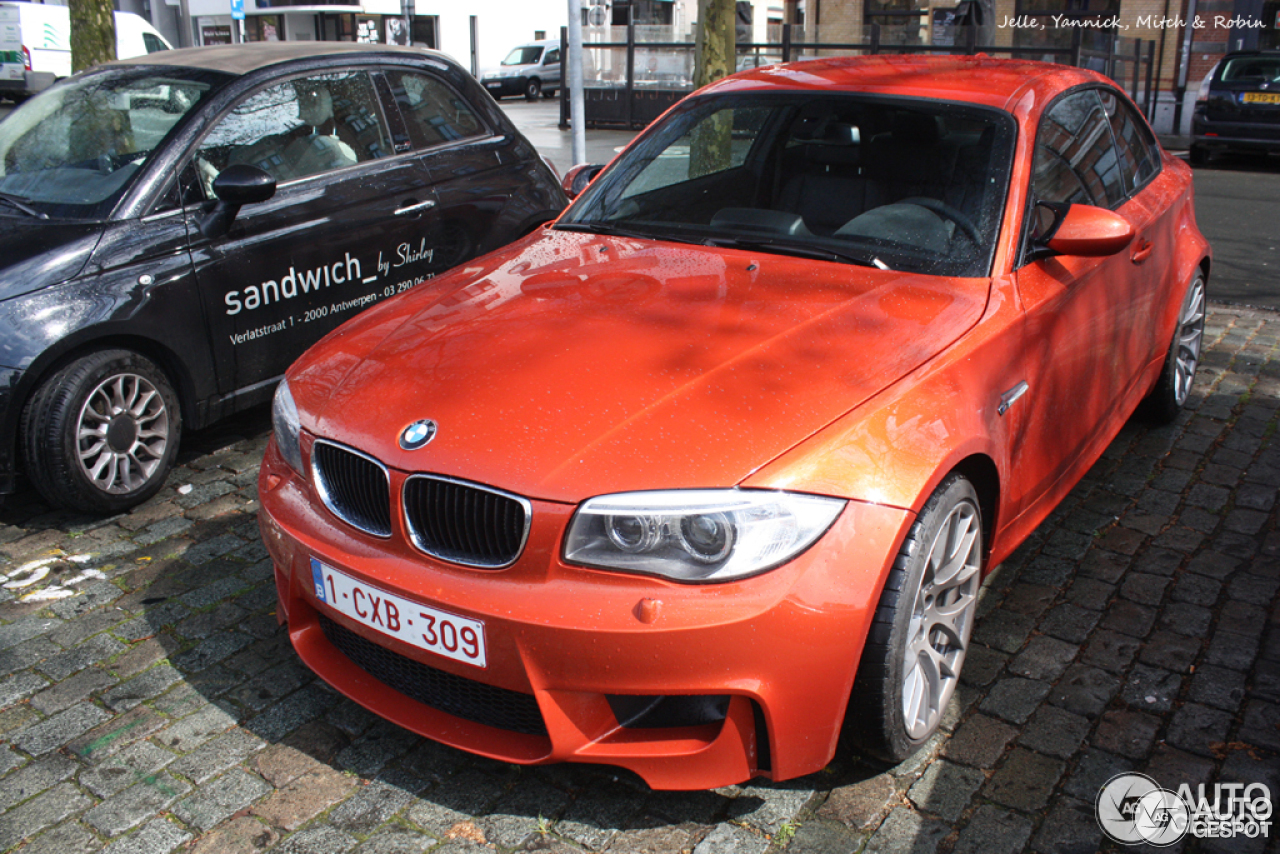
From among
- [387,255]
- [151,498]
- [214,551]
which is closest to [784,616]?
[214,551]

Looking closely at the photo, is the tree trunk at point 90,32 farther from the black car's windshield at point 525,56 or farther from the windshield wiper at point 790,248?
the black car's windshield at point 525,56

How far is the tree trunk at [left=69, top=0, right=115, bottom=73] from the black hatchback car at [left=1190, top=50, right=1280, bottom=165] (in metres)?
14.8

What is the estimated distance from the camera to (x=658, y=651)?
2246mm

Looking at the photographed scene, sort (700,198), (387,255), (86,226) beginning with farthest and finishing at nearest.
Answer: (387,255) → (86,226) → (700,198)

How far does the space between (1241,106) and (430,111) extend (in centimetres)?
1432

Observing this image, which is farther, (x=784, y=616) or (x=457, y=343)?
(x=457, y=343)

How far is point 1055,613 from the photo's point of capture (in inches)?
139

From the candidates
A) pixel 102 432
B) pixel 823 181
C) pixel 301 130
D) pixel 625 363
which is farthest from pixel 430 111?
pixel 625 363

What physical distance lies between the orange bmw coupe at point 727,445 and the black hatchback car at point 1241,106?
1403 cm

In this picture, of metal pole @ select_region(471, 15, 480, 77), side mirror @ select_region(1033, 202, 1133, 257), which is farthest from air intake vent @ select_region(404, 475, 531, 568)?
metal pole @ select_region(471, 15, 480, 77)

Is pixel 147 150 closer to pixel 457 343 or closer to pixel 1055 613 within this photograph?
pixel 457 343

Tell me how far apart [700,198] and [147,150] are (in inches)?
95.1

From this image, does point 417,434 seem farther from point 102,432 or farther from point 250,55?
point 250,55

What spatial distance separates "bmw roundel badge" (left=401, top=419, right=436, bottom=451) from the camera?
8.27 feet
